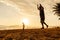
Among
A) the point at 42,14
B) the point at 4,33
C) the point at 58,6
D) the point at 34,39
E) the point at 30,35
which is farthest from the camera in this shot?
the point at 58,6

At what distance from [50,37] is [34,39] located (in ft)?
3.39

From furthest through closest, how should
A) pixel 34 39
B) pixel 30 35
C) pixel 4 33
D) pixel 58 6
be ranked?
pixel 58 6
pixel 4 33
pixel 30 35
pixel 34 39

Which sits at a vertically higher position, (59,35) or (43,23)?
(43,23)

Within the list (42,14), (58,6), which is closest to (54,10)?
(58,6)

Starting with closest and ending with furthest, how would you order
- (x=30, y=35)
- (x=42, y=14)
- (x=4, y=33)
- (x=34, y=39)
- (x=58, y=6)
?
(x=34, y=39), (x=30, y=35), (x=4, y=33), (x=42, y=14), (x=58, y=6)

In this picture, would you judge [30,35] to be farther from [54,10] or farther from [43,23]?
[54,10]

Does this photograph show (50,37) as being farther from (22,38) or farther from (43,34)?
(22,38)

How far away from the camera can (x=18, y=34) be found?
12094 mm

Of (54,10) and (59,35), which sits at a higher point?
(54,10)

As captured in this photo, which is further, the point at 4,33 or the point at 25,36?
the point at 4,33

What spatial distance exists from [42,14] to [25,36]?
449 cm

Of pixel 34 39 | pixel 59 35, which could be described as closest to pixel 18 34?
pixel 34 39

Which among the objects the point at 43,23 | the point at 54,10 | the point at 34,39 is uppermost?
the point at 54,10

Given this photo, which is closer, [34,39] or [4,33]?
[34,39]
